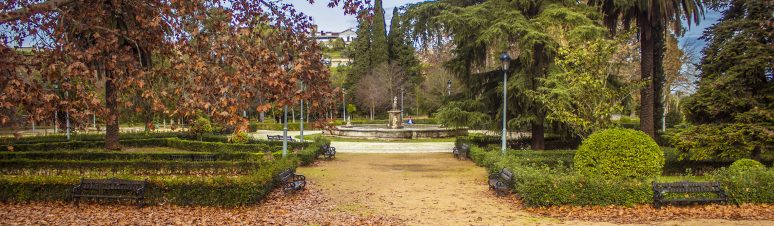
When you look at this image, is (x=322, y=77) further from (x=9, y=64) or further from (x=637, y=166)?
(x=637, y=166)

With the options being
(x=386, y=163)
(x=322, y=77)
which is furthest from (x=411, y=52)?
(x=322, y=77)

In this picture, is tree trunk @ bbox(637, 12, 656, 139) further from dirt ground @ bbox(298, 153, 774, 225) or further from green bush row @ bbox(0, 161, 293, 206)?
green bush row @ bbox(0, 161, 293, 206)

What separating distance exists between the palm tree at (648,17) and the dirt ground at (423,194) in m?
7.14

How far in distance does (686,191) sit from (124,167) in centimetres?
1399

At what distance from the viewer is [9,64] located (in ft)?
15.9

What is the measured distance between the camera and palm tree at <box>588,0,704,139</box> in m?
18.0

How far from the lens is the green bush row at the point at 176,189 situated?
10.3 m

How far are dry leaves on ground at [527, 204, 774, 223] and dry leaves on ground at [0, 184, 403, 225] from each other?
327 centimetres

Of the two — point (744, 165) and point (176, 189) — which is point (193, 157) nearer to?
point (176, 189)

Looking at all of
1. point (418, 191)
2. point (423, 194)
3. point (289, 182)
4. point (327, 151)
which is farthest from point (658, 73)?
point (289, 182)

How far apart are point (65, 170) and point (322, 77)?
12.5m

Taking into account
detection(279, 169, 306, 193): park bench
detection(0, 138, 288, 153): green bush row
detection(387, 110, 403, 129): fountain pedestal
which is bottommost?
detection(279, 169, 306, 193): park bench

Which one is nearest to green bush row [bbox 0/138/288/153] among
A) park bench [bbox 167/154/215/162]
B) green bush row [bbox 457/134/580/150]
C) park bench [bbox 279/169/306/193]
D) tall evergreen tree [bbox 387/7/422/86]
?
park bench [bbox 167/154/215/162]

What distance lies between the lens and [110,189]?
10445mm
